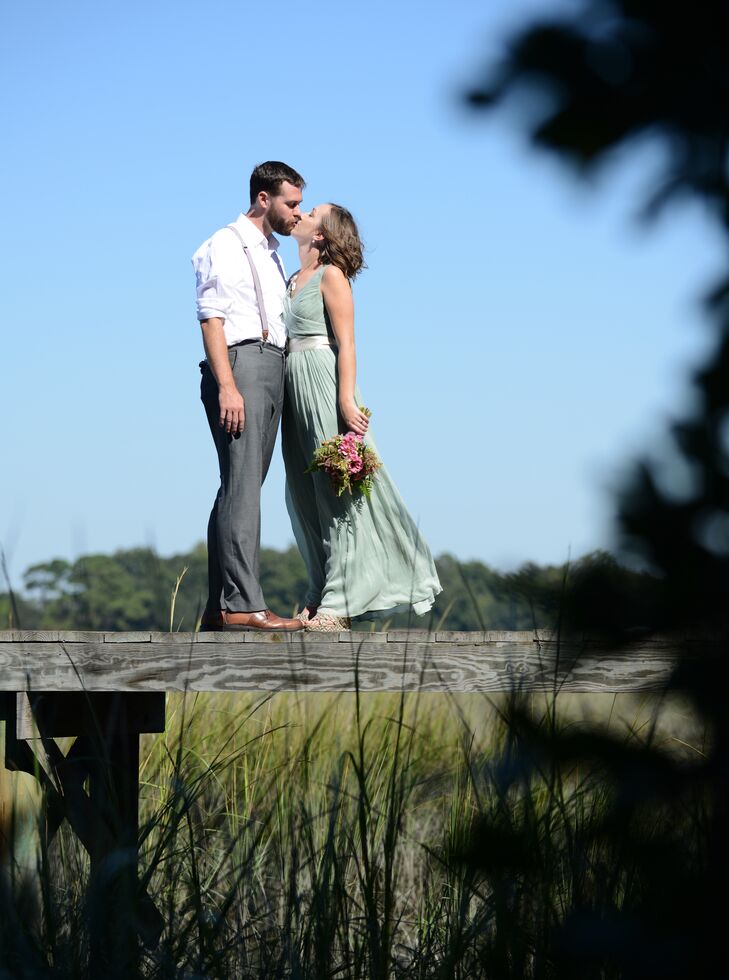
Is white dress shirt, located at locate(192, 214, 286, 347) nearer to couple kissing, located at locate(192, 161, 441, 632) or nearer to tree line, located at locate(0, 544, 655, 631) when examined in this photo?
couple kissing, located at locate(192, 161, 441, 632)

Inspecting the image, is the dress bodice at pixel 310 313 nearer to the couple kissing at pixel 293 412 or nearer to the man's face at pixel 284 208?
the couple kissing at pixel 293 412

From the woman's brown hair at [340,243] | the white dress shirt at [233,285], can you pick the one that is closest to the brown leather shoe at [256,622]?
the white dress shirt at [233,285]

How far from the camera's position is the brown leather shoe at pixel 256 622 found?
14.7 ft

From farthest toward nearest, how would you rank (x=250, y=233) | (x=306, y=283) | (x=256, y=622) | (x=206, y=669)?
(x=306, y=283)
(x=250, y=233)
(x=256, y=622)
(x=206, y=669)

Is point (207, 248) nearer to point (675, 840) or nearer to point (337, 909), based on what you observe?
point (337, 909)

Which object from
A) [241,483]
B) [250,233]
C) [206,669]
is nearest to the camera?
[206,669]

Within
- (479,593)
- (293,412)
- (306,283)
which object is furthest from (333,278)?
(479,593)

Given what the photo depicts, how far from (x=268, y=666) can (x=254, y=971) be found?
144 centimetres

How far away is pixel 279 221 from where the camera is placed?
490 cm

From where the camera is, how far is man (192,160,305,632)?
459cm

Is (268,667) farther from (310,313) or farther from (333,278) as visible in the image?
(333,278)

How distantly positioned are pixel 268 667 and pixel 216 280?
162 cm

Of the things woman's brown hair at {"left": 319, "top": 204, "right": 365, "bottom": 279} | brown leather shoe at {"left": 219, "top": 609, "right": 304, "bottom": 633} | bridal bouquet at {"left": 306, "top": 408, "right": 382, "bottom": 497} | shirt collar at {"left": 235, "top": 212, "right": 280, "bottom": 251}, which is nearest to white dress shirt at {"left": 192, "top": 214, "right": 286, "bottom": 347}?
shirt collar at {"left": 235, "top": 212, "right": 280, "bottom": 251}

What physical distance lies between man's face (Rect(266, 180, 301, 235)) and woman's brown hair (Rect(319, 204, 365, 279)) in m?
0.13
